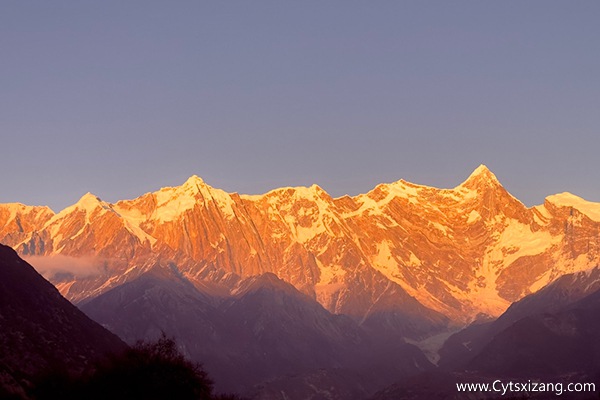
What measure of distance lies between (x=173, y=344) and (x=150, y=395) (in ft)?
44.7

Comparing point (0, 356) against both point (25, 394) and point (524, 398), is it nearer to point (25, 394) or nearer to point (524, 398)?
point (25, 394)

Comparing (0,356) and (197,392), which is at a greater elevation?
(0,356)

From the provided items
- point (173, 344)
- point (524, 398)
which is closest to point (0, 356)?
point (173, 344)

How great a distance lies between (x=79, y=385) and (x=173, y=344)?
1710cm

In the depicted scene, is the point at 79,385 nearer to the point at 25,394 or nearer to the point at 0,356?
the point at 25,394

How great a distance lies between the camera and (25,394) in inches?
4870

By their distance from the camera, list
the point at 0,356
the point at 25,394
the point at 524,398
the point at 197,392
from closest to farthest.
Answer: the point at 25,394
the point at 197,392
the point at 524,398
the point at 0,356

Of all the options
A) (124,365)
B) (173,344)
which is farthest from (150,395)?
(173,344)

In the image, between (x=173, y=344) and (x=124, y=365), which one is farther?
(x=173, y=344)

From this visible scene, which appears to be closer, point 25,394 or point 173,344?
point 25,394

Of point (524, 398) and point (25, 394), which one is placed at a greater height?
point (524, 398)

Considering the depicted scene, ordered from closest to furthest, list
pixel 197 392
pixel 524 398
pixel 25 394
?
1. pixel 25 394
2. pixel 197 392
3. pixel 524 398

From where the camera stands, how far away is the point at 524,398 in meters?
177

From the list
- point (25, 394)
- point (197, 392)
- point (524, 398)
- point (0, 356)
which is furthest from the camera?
point (0, 356)
